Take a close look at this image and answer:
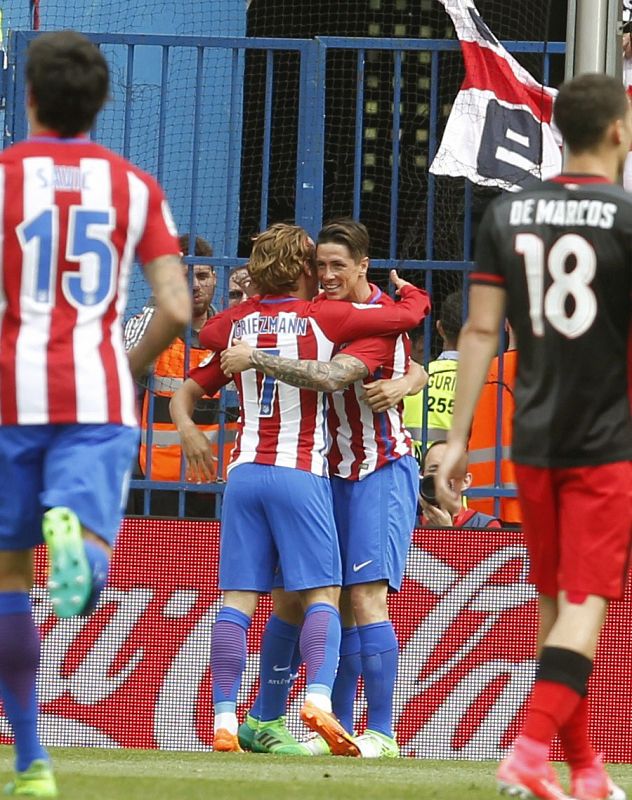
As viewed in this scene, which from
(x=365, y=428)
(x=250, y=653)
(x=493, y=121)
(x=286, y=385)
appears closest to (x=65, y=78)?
(x=286, y=385)

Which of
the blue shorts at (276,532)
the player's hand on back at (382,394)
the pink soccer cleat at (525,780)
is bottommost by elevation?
the pink soccer cleat at (525,780)

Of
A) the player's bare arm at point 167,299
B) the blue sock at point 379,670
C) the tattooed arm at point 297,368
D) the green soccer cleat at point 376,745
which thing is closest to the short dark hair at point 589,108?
the player's bare arm at point 167,299

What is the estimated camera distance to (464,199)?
870cm

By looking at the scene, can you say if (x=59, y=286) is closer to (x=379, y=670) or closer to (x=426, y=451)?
(x=379, y=670)

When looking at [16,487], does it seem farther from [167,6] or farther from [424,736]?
[167,6]

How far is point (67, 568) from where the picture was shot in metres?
4.39

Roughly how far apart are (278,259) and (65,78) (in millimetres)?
2861

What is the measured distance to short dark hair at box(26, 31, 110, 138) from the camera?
4582 mm

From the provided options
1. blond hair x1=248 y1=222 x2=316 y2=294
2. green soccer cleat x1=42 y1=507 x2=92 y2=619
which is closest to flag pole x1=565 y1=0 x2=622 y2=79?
blond hair x1=248 y1=222 x2=316 y2=294

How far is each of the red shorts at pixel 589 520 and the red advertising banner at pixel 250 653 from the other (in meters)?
3.87

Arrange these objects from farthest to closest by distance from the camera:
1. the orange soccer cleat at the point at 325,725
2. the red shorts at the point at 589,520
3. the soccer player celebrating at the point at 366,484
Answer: the soccer player celebrating at the point at 366,484 < the orange soccer cleat at the point at 325,725 < the red shorts at the point at 589,520

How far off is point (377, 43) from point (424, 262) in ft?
3.59

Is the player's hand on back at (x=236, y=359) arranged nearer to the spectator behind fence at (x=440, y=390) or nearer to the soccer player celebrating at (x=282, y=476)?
the soccer player celebrating at (x=282, y=476)

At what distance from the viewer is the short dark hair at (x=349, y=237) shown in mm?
7641
